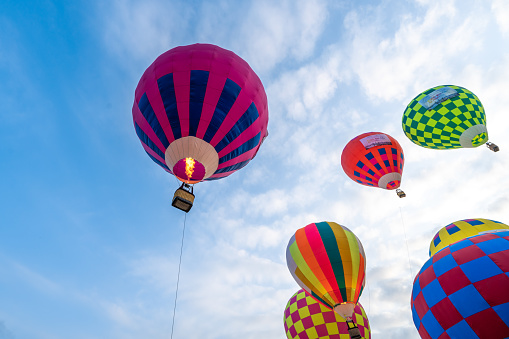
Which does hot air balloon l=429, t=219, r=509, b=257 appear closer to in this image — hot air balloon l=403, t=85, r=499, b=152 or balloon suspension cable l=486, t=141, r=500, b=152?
balloon suspension cable l=486, t=141, r=500, b=152

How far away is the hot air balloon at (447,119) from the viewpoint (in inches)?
462

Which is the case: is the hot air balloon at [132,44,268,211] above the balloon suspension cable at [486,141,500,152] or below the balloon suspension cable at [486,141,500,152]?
below

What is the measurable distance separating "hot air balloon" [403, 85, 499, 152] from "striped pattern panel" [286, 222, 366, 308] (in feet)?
19.7

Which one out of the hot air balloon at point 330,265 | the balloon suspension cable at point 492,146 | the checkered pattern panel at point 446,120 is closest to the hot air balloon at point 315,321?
the hot air balloon at point 330,265

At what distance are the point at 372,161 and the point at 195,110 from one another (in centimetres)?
873

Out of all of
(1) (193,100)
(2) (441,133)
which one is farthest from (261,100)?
(2) (441,133)

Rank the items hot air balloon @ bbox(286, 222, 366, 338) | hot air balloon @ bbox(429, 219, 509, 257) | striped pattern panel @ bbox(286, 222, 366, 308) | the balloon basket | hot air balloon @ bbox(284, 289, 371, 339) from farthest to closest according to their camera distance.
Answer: hot air balloon @ bbox(284, 289, 371, 339) → hot air balloon @ bbox(429, 219, 509, 257) → striped pattern panel @ bbox(286, 222, 366, 308) → hot air balloon @ bbox(286, 222, 366, 338) → the balloon basket

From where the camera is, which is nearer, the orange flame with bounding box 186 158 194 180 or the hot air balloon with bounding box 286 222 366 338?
the orange flame with bounding box 186 158 194 180

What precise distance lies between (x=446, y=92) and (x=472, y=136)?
80.9 inches

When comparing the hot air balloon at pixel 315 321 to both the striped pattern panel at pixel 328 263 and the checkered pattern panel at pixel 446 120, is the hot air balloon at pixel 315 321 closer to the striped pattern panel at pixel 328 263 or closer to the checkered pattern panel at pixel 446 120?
the striped pattern panel at pixel 328 263

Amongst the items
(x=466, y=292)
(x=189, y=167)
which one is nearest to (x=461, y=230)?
(x=466, y=292)

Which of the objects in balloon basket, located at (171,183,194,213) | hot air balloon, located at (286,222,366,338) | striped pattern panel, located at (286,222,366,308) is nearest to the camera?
balloon basket, located at (171,183,194,213)

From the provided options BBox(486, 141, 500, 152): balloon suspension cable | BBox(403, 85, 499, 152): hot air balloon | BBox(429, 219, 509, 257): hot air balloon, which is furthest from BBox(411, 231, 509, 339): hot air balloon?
BBox(486, 141, 500, 152): balloon suspension cable

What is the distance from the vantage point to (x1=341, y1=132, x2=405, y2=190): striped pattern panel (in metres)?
12.7
